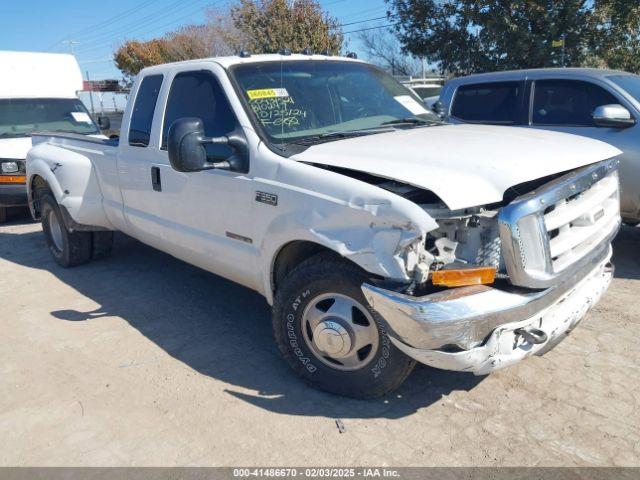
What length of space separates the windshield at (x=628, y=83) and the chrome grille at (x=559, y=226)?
8.25 feet

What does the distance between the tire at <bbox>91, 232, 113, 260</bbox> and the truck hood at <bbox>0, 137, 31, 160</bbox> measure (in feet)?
10.2

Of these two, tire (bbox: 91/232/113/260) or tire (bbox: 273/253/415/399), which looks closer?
tire (bbox: 273/253/415/399)

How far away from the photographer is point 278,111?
3924 millimetres

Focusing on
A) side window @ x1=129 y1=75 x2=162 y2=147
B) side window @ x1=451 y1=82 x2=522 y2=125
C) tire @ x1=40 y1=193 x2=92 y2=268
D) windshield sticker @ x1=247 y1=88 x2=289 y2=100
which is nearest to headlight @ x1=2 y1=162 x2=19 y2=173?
tire @ x1=40 y1=193 x2=92 y2=268

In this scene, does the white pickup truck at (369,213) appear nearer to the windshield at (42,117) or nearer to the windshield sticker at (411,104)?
the windshield sticker at (411,104)

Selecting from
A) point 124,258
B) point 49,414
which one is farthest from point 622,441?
point 124,258

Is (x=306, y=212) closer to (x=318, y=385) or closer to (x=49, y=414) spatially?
(x=318, y=385)

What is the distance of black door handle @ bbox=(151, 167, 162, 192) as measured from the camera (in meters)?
4.61

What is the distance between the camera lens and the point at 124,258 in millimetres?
6844

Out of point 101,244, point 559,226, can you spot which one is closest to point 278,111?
point 559,226

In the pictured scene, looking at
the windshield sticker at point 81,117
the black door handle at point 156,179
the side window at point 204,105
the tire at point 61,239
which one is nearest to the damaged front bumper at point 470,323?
the side window at point 204,105

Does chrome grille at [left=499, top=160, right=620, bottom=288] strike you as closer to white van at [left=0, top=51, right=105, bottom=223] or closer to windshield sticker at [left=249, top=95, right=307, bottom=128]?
windshield sticker at [left=249, top=95, right=307, bottom=128]

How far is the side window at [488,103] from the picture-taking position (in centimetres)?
647

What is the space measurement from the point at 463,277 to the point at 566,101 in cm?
411
